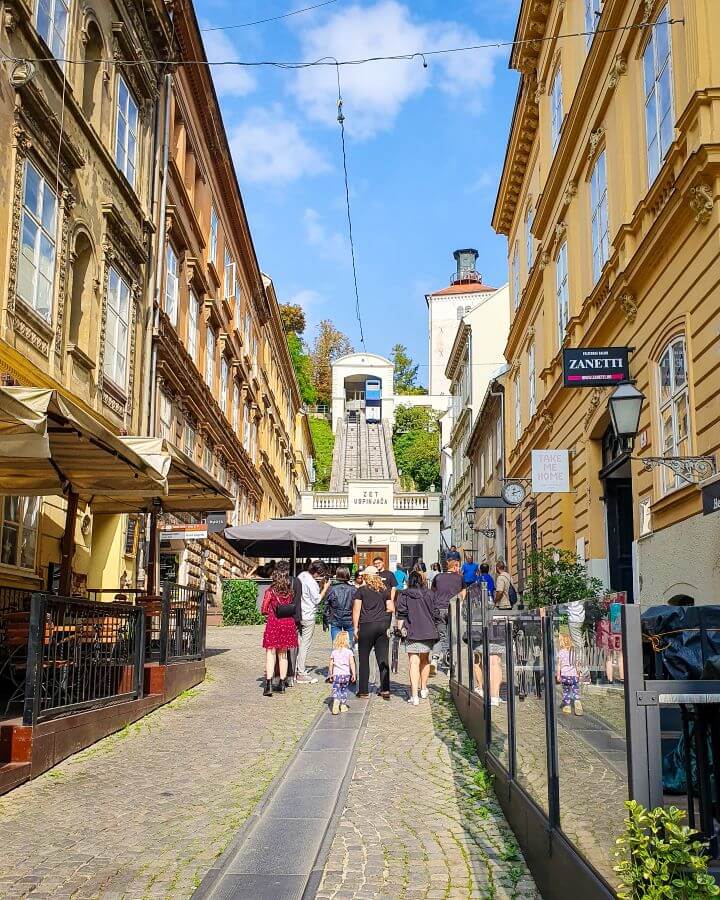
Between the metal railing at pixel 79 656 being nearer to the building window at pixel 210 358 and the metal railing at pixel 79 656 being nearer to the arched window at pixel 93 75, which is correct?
the arched window at pixel 93 75

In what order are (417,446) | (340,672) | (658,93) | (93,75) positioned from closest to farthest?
(340,672) → (658,93) → (93,75) → (417,446)

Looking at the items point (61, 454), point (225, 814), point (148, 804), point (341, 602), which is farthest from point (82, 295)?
point (225, 814)

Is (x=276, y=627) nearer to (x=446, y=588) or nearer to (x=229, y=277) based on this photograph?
(x=446, y=588)

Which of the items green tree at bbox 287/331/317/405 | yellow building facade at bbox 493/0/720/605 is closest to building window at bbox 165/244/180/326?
yellow building facade at bbox 493/0/720/605

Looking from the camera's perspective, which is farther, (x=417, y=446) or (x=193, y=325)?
(x=417, y=446)

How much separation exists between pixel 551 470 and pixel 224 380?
1487cm

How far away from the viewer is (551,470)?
61.5 feet

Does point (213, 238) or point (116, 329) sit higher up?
point (213, 238)

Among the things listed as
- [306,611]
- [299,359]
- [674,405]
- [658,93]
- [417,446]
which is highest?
[299,359]

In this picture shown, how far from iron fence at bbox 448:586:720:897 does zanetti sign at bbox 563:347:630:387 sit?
791cm

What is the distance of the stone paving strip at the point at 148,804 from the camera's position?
5.44m

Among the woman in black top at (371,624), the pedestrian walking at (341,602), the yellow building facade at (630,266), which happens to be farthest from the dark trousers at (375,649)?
the yellow building facade at (630,266)

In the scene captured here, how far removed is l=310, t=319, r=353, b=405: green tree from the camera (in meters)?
97.3

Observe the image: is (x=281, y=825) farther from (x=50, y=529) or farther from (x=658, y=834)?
(x=50, y=529)
